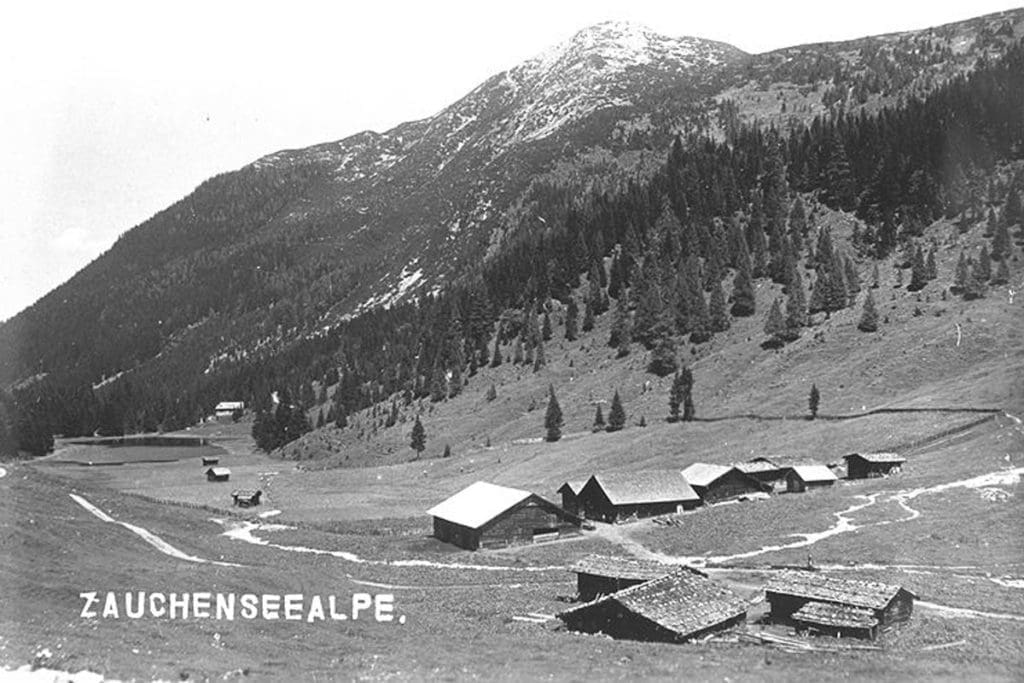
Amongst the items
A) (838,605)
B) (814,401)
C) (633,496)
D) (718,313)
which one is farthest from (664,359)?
(838,605)

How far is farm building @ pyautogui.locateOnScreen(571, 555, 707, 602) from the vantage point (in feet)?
154

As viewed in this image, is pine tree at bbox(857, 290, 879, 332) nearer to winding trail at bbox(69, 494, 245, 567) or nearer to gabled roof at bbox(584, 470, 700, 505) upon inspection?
gabled roof at bbox(584, 470, 700, 505)

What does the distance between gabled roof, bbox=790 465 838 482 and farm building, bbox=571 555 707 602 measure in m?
41.8

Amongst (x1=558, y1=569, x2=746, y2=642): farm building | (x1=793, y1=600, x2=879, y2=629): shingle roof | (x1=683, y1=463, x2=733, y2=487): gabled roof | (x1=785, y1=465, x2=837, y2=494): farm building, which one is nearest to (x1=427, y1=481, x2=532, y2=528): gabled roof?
(x1=683, y1=463, x2=733, y2=487): gabled roof

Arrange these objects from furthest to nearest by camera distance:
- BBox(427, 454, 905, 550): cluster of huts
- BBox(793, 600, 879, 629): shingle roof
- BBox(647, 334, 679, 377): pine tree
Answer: BBox(647, 334, 679, 377): pine tree → BBox(427, 454, 905, 550): cluster of huts → BBox(793, 600, 879, 629): shingle roof

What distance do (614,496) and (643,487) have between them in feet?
12.2

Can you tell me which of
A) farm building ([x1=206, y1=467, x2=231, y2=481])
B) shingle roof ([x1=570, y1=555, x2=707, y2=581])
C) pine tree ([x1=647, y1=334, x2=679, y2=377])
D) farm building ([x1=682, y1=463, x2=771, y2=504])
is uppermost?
pine tree ([x1=647, y1=334, x2=679, y2=377])

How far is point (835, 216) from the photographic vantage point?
181250 millimetres

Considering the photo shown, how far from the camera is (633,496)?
8138 centimetres

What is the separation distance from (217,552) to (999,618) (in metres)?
49.8

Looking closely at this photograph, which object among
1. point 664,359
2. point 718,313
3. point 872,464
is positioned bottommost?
point 872,464

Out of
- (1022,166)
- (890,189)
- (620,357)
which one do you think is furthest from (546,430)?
(1022,166)

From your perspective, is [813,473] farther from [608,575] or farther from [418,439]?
[418,439]

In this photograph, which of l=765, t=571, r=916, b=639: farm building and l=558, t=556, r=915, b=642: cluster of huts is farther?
l=765, t=571, r=916, b=639: farm building
